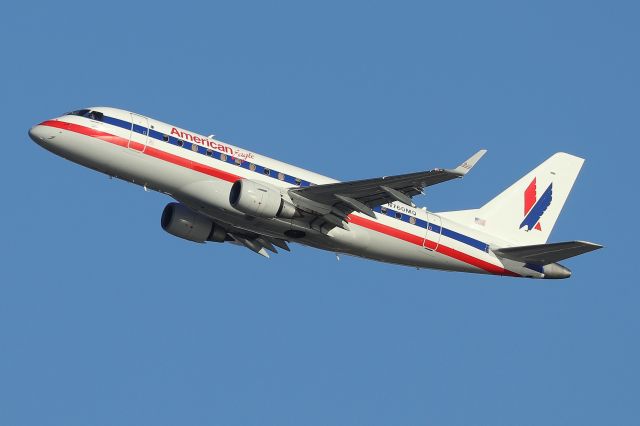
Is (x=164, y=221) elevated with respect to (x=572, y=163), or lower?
lower

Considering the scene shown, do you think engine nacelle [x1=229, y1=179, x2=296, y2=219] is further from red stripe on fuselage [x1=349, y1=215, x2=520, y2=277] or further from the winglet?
the winglet

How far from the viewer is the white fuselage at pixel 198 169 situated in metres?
48.7

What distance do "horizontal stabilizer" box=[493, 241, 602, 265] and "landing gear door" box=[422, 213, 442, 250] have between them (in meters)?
3.71

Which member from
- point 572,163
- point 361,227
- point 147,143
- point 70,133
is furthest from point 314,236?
point 572,163

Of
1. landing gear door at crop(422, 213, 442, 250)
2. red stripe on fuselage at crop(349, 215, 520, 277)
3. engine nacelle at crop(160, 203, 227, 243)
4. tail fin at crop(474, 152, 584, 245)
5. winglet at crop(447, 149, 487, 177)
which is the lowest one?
engine nacelle at crop(160, 203, 227, 243)

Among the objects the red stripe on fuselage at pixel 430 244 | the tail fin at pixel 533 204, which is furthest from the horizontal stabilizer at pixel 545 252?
the tail fin at pixel 533 204

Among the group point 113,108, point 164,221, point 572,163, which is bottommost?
point 164,221

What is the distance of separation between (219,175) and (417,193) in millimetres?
8986

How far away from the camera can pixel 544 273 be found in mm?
56094

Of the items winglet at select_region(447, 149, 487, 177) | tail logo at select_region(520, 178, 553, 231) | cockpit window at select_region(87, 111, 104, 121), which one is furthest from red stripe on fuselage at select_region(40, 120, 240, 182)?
tail logo at select_region(520, 178, 553, 231)

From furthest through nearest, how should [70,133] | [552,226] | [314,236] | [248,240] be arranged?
[552,226] < [248,240] < [314,236] < [70,133]

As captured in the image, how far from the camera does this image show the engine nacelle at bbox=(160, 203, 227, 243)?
177 feet

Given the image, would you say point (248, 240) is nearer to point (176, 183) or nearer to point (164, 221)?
point (164, 221)

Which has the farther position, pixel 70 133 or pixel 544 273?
pixel 544 273
